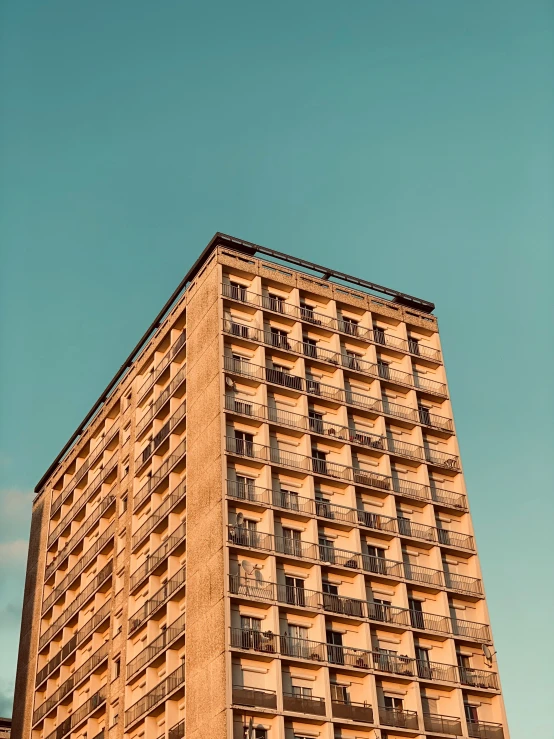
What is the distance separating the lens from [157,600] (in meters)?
53.2

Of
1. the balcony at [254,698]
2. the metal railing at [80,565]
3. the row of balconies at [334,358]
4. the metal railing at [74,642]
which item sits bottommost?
the balcony at [254,698]

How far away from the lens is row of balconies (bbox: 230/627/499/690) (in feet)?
151

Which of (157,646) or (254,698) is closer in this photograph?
(254,698)

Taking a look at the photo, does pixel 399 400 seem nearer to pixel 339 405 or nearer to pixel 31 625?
pixel 339 405

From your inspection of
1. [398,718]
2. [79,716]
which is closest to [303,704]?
[398,718]

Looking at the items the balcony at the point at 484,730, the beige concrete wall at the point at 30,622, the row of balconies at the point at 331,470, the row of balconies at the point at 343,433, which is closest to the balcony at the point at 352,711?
the balcony at the point at 484,730

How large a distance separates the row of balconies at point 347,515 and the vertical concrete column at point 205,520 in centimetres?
207

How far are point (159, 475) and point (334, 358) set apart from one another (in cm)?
1196

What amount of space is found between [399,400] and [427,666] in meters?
16.2

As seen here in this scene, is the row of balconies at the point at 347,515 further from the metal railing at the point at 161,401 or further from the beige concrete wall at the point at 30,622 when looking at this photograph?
the beige concrete wall at the point at 30,622

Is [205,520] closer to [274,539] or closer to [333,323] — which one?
[274,539]

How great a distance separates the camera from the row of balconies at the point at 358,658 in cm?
4612

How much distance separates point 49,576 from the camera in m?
71.4

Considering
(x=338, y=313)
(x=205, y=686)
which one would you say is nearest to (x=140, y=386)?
(x=338, y=313)
